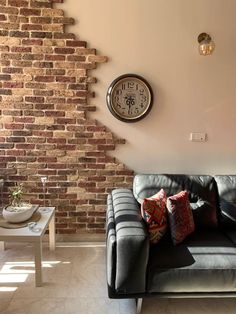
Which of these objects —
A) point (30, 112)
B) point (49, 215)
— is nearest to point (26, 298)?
point (49, 215)

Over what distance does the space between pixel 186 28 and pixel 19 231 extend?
2392mm

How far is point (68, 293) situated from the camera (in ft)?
7.14

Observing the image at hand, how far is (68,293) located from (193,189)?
4.58 feet

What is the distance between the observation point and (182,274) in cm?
188

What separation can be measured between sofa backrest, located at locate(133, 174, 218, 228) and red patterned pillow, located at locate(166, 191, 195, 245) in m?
0.23

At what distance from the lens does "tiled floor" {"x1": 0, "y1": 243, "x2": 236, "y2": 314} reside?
2.02m

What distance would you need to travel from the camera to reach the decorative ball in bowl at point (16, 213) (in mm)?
2350

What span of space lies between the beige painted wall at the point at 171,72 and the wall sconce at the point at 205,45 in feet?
0.25

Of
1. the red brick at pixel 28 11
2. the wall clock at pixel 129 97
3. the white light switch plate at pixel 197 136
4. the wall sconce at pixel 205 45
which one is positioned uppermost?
the red brick at pixel 28 11

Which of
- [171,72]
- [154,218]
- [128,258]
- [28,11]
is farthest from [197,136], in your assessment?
[28,11]

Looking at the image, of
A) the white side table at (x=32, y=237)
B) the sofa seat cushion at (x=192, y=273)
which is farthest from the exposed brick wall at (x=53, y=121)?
the sofa seat cushion at (x=192, y=273)

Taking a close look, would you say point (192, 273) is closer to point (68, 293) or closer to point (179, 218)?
point (179, 218)

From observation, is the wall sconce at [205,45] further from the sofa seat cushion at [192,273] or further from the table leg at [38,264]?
the table leg at [38,264]

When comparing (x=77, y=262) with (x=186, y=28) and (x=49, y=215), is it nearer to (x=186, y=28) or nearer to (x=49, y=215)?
(x=49, y=215)
